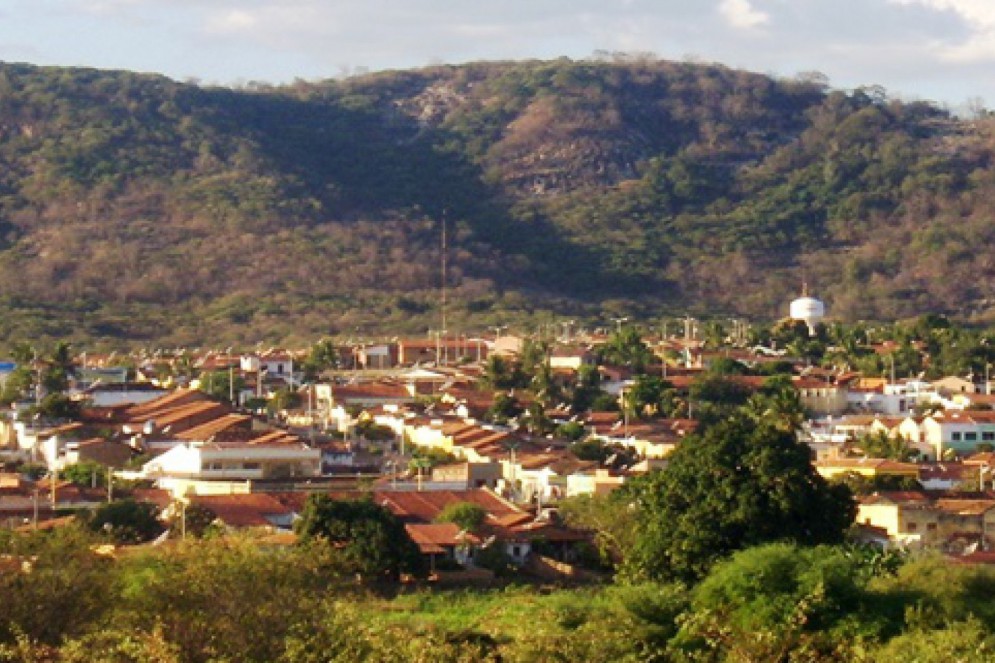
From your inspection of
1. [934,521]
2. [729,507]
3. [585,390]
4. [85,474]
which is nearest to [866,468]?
[934,521]

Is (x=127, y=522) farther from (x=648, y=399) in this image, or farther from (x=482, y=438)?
(x=648, y=399)

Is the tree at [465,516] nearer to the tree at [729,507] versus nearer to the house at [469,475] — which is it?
the tree at [729,507]

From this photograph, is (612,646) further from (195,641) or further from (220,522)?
(220,522)

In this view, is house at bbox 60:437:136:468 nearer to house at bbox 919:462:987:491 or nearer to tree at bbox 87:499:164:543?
tree at bbox 87:499:164:543

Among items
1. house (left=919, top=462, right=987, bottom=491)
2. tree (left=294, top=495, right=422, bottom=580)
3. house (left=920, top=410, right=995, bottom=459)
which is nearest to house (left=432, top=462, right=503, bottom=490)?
house (left=919, top=462, right=987, bottom=491)

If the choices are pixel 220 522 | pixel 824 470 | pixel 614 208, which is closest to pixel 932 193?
pixel 614 208

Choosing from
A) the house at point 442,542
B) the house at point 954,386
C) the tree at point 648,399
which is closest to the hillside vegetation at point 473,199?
the house at point 954,386
